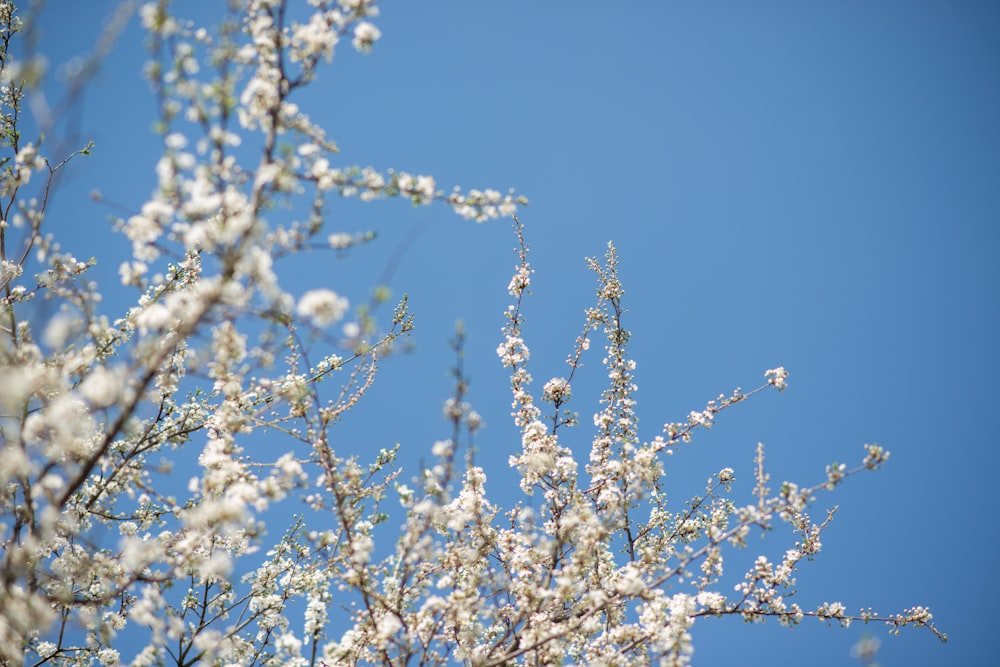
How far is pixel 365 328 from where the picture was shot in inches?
119

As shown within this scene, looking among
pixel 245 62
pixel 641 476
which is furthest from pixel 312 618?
pixel 245 62

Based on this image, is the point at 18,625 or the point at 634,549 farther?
the point at 634,549

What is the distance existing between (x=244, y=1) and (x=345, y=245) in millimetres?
1626

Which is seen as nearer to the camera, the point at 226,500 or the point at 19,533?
the point at 226,500

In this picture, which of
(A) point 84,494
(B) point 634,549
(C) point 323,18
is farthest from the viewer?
(B) point 634,549

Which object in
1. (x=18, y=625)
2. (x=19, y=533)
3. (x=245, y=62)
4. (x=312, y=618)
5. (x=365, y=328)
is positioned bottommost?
(x=18, y=625)

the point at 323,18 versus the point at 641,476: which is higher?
the point at 323,18

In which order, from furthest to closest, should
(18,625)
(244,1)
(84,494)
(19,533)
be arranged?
1. (84,494)
2. (19,533)
3. (244,1)
4. (18,625)

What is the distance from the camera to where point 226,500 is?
11.2 feet

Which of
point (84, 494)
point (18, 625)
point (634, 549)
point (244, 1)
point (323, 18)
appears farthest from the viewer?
point (634, 549)

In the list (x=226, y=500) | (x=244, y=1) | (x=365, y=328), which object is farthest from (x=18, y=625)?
(x=244, y=1)

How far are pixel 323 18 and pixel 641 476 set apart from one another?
16.2 feet

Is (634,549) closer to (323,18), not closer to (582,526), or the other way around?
(582,526)

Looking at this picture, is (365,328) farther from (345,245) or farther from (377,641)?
(377,641)
